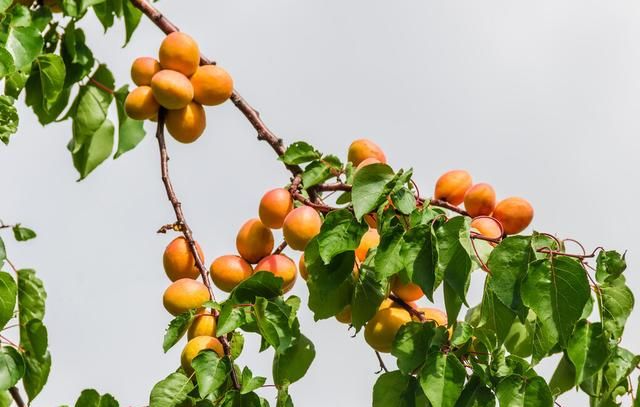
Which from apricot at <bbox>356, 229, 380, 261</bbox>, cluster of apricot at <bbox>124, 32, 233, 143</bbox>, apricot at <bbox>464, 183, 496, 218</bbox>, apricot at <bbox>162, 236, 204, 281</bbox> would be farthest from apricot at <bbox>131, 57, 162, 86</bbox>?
apricot at <bbox>464, 183, 496, 218</bbox>

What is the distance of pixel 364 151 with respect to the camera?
2689 mm

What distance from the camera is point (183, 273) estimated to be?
2566 millimetres

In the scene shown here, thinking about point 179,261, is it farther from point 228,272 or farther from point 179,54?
point 179,54

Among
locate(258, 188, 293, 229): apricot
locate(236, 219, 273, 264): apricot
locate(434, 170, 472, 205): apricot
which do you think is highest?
locate(434, 170, 472, 205): apricot

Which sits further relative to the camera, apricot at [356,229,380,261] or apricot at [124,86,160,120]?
apricot at [124,86,160,120]

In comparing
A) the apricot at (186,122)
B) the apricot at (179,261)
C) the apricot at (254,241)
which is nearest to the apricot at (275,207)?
the apricot at (254,241)

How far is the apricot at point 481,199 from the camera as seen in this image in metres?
2.50

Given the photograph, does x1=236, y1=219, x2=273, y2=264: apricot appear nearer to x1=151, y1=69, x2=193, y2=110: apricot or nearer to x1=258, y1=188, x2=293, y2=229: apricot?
x1=258, y1=188, x2=293, y2=229: apricot

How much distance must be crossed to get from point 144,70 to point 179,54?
0.09 m

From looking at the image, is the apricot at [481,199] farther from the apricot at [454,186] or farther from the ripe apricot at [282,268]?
the ripe apricot at [282,268]

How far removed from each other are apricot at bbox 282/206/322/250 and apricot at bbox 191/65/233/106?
0.45 m

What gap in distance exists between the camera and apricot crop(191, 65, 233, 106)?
9.01 feet

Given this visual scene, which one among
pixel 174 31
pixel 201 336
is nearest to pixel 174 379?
pixel 201 336

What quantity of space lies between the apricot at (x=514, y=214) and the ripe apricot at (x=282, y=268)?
451 mm
